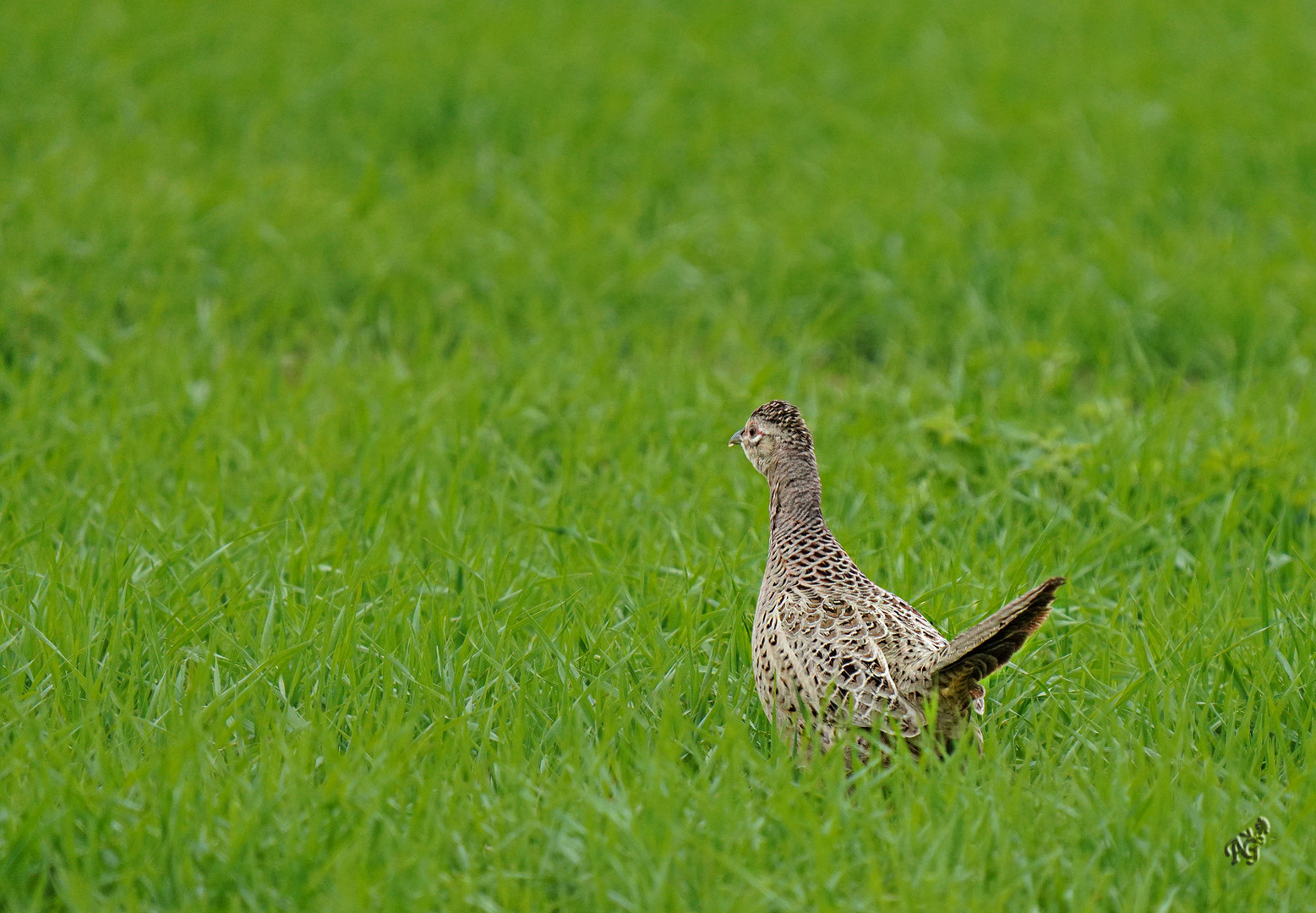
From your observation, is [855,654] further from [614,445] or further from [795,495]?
[614,445]

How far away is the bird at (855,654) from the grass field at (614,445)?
0.13m

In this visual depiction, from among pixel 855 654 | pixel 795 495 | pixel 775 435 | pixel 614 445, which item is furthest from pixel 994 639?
pixel 614 445

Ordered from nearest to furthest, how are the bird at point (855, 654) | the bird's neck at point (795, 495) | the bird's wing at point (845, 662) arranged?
the bird at point (855, 654)
the bird's wing at point (845, 662)
the bird's neck at point (795, 495)

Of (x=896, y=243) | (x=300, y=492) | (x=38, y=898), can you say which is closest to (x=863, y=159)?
(x=896, y=243)

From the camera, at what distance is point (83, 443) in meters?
5.42

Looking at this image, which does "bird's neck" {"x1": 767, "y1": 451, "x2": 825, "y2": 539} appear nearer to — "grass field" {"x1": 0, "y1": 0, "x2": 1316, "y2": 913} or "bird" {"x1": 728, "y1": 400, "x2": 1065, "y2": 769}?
"bird" {"x1": 728, "y1": 400, "x2": 1065, "y2": 769}

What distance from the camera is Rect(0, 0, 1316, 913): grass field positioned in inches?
126

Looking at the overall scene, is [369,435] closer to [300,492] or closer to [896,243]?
[300,492]

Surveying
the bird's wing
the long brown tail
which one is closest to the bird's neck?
the bird's wing

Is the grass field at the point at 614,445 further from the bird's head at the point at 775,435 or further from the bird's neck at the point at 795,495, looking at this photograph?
the bird's head at the point at 775,435

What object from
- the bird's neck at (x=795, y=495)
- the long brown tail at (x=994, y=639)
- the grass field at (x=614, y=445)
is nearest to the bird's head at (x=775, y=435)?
the bird's neck at (x=795, y=495)

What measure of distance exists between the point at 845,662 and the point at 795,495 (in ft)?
2.38

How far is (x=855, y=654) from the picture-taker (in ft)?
11.4

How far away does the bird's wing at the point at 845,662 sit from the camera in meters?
3.39
